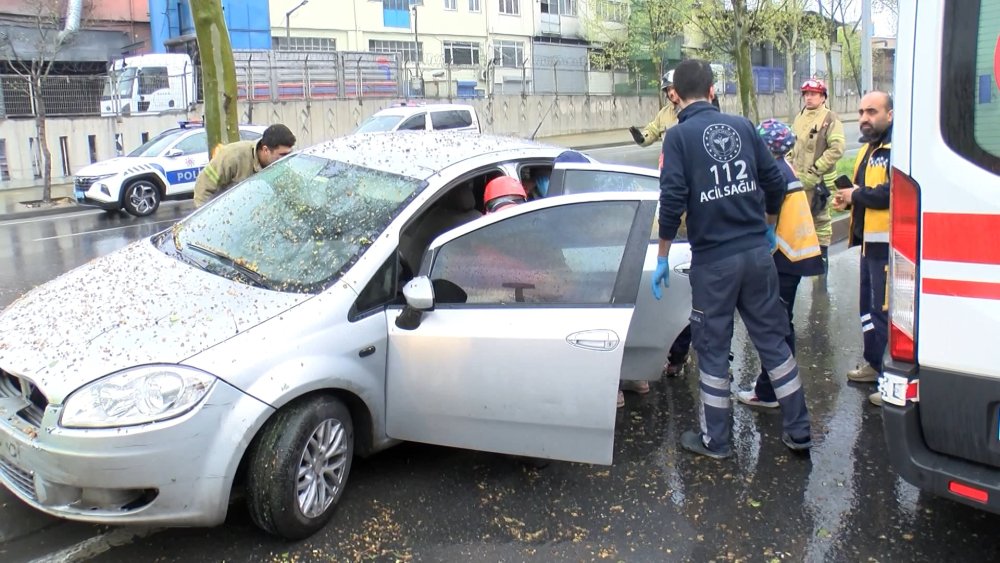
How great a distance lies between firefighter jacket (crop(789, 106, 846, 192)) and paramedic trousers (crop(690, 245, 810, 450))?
3222mm

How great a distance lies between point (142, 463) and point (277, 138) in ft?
10.9

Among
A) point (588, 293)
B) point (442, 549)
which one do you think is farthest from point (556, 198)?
point (442, 549)

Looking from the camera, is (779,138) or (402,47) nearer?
(779,138)

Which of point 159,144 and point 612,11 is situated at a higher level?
point 612,11

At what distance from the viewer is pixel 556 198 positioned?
3.63 meters

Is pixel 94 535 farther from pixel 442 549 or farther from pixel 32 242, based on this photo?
pixel 32 242

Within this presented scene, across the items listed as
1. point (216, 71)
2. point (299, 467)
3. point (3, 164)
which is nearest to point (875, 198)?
point (299, 467)

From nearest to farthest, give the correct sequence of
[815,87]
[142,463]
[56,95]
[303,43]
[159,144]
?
[142,463] < [815,87] < [159,144] < [56,95] < [303,43]

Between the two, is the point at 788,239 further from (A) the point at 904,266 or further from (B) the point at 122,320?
(B) the point at 122,320

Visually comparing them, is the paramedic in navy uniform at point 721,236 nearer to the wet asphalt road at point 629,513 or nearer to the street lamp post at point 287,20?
the wet asphalt road at point 629,513

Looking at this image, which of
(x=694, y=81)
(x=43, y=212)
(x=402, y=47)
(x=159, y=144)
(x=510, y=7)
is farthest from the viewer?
(x=510, y=7)

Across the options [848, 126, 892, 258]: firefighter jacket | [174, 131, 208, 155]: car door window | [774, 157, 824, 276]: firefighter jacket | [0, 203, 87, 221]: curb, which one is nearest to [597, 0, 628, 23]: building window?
[174, 131, 208, 155]: car door window

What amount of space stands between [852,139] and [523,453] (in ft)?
94.9

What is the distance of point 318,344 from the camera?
313 cm
